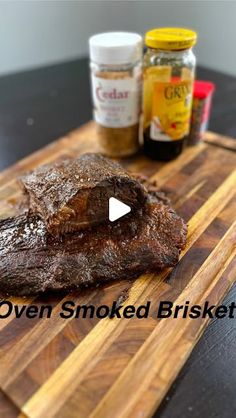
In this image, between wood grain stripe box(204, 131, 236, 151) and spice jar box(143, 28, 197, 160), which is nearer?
spice jar box(143, 28, 197, 160)

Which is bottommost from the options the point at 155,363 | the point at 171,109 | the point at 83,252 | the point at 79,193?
the point at 155,363

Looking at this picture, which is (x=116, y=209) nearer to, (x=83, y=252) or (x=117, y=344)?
(x=83, y=252)

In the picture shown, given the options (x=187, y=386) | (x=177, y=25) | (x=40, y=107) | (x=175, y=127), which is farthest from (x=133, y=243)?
(x=177, y=25)

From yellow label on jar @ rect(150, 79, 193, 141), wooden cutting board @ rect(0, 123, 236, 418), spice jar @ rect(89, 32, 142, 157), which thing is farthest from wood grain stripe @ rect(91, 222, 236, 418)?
spice jar @ rect(89, 32, 142, 157)

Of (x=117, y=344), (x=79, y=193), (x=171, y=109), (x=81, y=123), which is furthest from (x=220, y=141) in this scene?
(x=117, y=344)

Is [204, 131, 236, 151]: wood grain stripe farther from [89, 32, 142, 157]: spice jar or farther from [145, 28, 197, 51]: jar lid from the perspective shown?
[145, 28, 197, 51]: jar lid

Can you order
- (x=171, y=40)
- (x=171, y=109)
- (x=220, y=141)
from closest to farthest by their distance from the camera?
(x=171, y=40)
(x=171, y=109)
(x=220, y=141)
